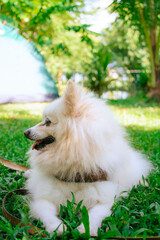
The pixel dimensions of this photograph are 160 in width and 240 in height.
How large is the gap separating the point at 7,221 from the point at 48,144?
646mm

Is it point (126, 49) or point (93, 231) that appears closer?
point (93, 231)

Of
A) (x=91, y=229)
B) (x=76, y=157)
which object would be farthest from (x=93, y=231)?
(x=76, y=157)

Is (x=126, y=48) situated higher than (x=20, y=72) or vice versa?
(x=126, y=48)

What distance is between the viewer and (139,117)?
611cm

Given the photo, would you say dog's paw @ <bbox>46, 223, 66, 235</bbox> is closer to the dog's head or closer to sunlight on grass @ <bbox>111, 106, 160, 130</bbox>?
the dog's head

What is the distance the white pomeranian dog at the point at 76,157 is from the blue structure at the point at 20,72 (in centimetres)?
645

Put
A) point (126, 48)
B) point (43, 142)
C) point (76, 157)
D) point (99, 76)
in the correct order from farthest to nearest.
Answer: point (126, 48) < point (99, 76) < point (43, 142) < point (76, 157)

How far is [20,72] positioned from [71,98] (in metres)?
7.20

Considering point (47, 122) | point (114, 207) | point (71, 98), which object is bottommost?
point (114, 207)

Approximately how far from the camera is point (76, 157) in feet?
5.81

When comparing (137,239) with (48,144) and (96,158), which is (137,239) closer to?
(96,158)

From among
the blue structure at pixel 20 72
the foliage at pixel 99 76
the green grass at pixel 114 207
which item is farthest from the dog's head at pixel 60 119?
the foliage at pixel 99 76

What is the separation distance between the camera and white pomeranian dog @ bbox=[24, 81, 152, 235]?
1756 millimetres

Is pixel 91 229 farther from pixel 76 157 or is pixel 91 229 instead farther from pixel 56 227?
pixel 76 157
